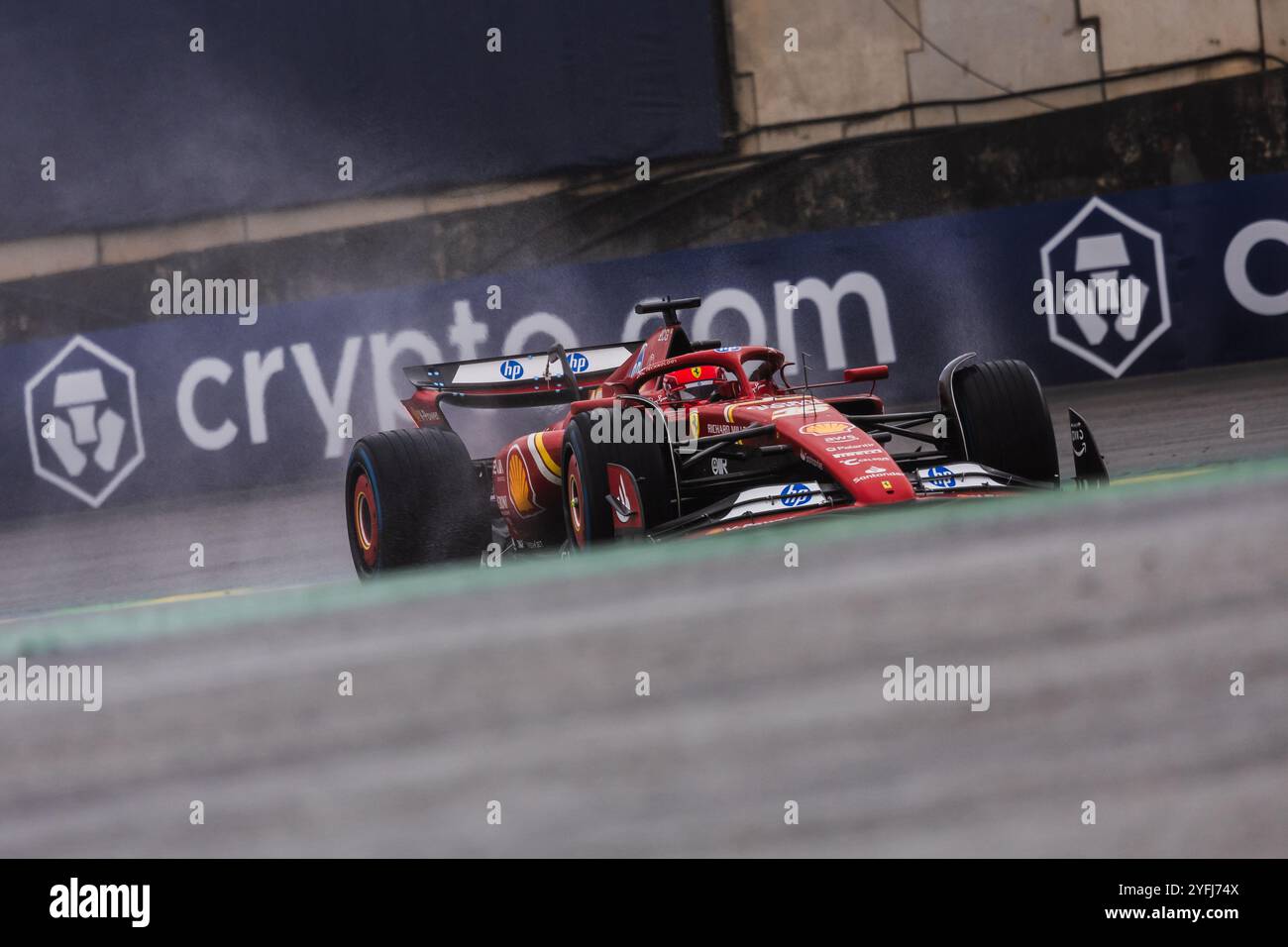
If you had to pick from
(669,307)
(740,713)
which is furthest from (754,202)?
(740,713)

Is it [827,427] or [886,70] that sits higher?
[886,70]

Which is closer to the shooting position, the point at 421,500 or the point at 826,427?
the point at 826,427

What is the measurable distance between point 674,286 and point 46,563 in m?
5.21

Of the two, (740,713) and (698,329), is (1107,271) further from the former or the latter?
(740,713)

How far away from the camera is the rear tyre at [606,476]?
646 cm

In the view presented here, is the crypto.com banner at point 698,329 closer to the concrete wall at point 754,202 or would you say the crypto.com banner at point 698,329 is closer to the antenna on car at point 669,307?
the concrete wall at point 754,202

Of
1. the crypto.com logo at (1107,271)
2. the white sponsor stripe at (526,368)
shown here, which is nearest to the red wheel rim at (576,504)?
the white sponsor stripe at (526,368)

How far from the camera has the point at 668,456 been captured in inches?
259

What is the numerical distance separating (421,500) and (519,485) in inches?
18.9

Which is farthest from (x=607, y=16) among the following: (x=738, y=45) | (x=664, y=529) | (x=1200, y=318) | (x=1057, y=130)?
(x=664, y=529)

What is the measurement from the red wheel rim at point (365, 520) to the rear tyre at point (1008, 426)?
98.6 inches

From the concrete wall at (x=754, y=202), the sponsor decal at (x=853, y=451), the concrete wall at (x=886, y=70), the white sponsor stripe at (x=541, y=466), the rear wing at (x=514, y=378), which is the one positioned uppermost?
the concrete wall at (x=886, y=70)

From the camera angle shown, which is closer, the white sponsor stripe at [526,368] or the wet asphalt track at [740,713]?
the wet asphalt track at [740,713]

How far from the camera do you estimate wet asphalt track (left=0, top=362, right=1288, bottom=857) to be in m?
2.96
